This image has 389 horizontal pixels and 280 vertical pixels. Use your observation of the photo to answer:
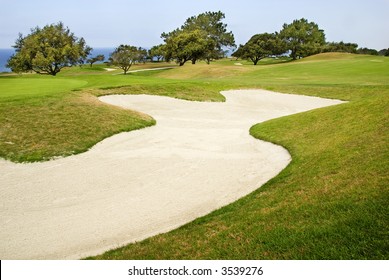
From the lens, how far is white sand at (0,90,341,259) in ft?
25.7

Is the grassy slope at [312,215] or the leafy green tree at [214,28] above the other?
the leafy green tree at [214,28]

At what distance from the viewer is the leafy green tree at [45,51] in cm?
5678

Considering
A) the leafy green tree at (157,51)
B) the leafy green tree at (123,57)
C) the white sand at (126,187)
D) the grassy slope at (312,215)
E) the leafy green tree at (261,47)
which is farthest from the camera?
the leafy green tree at (261,47)

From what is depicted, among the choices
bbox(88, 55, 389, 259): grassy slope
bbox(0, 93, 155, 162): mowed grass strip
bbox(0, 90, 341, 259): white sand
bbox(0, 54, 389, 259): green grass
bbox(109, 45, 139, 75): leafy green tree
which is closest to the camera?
bbox(88, 55, 389, 259): grassy slope

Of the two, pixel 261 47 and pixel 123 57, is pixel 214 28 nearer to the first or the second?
pixel 261 47

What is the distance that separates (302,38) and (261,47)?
14904 millimetres

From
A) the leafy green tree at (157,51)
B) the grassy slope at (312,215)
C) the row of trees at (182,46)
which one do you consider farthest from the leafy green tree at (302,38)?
the grassy slope at (312,215)

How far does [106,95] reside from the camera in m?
25.0

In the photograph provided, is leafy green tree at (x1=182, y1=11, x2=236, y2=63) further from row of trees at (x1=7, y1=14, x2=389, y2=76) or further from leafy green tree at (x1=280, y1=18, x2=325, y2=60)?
leafy green tree at (x1=280, y1=18, x2=325, y2=60)

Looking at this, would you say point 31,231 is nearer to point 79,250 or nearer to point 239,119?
point 79,250

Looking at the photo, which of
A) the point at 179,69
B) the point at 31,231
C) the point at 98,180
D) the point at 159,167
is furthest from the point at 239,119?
the point at 179,69

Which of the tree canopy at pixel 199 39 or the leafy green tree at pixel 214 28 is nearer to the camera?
the tree canopy at pixel 199 39

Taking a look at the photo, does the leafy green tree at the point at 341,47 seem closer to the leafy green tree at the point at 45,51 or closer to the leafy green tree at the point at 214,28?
the leafy green tree at the point at 214,28

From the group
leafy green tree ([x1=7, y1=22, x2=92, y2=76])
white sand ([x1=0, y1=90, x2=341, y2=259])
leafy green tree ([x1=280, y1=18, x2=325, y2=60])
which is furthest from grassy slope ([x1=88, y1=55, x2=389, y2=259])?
leafy green tree ([x1=280, y1=18, x2=325, y2=60])
